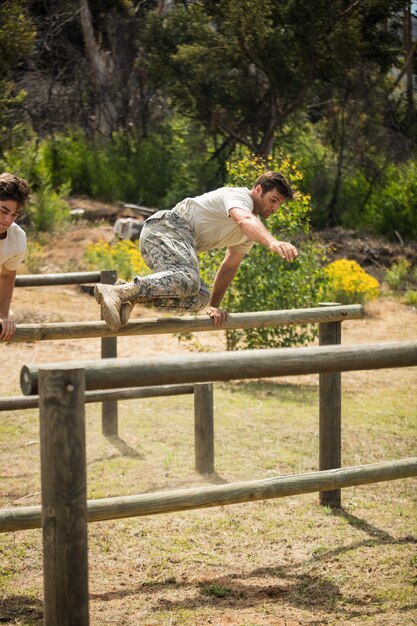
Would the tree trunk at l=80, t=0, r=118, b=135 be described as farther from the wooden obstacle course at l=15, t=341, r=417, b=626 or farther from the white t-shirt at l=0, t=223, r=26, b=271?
the wooden obstacle course at l=15, t=341, r=417, b=626

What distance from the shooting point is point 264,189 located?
528 cm

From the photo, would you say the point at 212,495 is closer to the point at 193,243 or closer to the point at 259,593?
the point at 259,593

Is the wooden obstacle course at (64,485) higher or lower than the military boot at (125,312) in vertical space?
lower

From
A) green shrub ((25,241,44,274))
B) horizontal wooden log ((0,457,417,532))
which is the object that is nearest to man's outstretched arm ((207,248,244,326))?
horizontal wooden log ((0,457,417,532))

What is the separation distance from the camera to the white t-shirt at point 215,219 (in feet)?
17.6

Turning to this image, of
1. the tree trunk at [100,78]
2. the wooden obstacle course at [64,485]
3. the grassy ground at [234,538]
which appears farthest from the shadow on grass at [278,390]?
the tree trunk at [100,78]

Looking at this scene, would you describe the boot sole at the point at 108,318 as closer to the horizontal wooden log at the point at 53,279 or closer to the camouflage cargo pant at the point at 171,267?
the camouflage cargo pant at the point at 171,267

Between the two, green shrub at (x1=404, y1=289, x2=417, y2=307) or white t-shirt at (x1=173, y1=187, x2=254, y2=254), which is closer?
white t-shirt at (x1=173, y1=187, x2=254, y2=254)

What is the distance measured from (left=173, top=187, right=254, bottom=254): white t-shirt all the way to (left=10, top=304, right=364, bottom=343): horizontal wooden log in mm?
536

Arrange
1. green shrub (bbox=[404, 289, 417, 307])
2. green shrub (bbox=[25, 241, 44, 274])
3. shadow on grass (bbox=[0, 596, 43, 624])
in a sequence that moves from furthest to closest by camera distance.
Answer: green shrub (bbox=[404, 289, 417, 307])
green shrub (bbox=[25, 241, 44, 274])
shadow on grass (bbox=[0, 596, 43, 624])

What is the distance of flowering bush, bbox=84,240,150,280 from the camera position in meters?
12.3

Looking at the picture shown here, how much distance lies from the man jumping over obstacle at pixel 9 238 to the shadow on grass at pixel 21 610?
136 centimetres

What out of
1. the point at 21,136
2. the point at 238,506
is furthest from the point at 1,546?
the point at 21,136

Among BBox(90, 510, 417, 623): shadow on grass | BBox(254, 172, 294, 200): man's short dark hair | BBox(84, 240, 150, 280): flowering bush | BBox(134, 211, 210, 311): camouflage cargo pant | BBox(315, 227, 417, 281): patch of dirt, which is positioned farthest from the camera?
BBox(315, 227, 417, 281): patch of dirt
